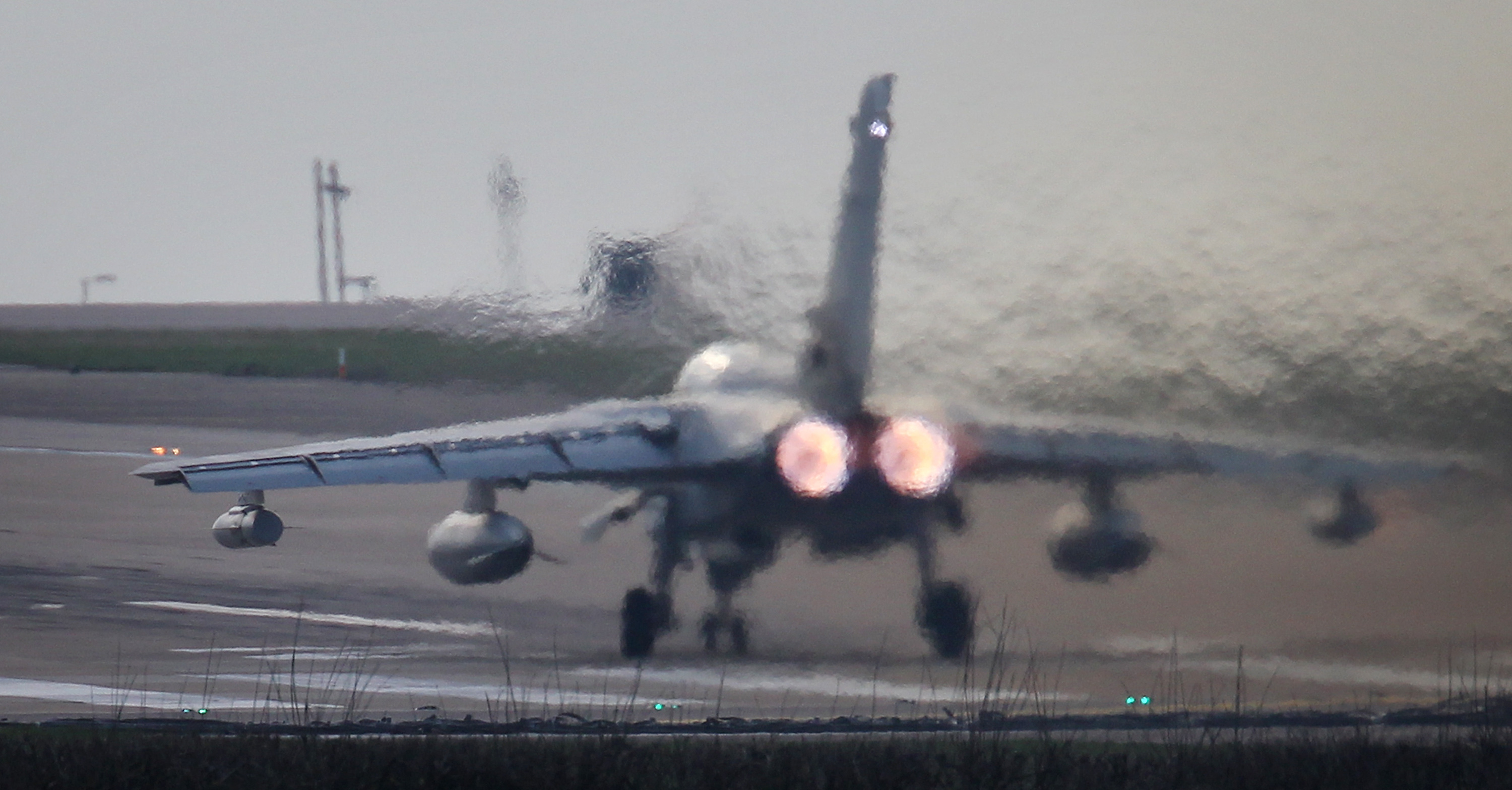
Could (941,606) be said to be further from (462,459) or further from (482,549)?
(462,459)

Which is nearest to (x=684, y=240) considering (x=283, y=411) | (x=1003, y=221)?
(x=1003, y=221)

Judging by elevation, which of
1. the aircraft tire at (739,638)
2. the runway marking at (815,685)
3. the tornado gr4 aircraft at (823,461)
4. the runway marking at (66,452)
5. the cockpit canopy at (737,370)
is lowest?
the runway marking at (815,685)

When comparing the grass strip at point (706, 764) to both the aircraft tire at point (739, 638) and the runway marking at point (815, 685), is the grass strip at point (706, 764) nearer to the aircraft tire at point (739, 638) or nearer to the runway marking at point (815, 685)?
the runway marking at point (815, 685)

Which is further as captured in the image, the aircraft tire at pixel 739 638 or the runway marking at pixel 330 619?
the runway marking at pixel 330 619

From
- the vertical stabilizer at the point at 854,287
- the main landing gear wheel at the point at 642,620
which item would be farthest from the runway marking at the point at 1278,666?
the main landing gear wheel at the point at 642,620

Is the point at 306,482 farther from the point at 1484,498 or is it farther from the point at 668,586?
the point at 1484,498

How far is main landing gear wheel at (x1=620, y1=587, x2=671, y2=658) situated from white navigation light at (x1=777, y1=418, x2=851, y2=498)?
2.54 meters

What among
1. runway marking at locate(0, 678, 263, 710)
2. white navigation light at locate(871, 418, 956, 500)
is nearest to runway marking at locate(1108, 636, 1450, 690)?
white navigation light at locate(871, 418, 956, 500)

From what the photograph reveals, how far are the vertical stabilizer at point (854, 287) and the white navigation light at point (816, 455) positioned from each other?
190 mm

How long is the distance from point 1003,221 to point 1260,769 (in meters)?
7.59

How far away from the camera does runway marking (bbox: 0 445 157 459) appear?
30.0 metres

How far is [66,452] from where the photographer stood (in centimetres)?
3278

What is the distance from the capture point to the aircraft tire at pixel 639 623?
15859 mm

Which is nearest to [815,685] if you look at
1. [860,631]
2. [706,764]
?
[860,631]
